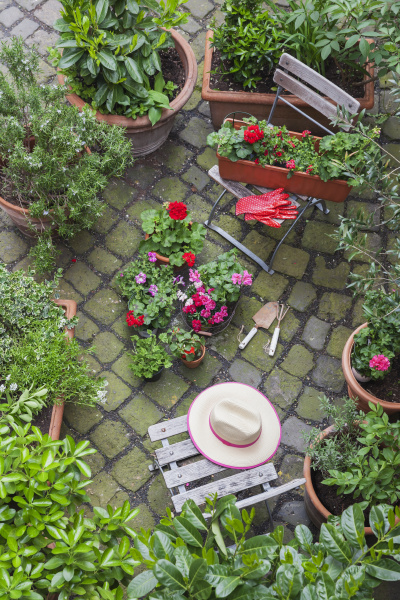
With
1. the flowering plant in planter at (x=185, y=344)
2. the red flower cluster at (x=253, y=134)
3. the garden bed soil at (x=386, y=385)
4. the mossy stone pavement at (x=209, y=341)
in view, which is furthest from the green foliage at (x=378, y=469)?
the red flower cluster at (x=253, y=134)

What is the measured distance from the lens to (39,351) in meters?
3.32

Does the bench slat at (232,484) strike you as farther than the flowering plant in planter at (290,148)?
No

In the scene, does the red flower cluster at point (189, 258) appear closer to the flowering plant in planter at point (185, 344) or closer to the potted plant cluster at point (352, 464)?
the flowering plant in planter at point (185, 344)

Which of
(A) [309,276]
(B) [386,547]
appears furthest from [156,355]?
(B) [386,547]

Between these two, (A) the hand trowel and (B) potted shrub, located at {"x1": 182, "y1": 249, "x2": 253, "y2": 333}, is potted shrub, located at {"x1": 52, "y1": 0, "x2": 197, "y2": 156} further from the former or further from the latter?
(A) the hand trowel

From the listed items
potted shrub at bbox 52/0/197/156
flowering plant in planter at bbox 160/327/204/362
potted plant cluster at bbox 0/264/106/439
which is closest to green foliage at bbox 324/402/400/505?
flowering plant in planter at bbox 160/327/204/362

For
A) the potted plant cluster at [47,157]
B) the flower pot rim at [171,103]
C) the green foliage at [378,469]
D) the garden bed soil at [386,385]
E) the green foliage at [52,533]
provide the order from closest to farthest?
1. the green foliage at [52,533]
2. the green foliage at [378,469]
3. the garden bed soil at [386,385]
4. the potted plant cluster at [47,157]
5. the flower pot rim at [171,103]

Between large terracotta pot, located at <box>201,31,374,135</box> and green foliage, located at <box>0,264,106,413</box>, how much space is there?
2129mm

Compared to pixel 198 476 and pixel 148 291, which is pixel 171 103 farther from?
pixel 198 476

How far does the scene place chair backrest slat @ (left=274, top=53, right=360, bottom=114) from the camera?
13.0ft

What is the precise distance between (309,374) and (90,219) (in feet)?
6.43

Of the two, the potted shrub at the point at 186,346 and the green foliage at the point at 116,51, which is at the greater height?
the green foliage at the point at 116,51

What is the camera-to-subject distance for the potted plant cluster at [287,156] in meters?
3.86

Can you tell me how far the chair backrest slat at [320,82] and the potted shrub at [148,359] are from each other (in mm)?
2116
